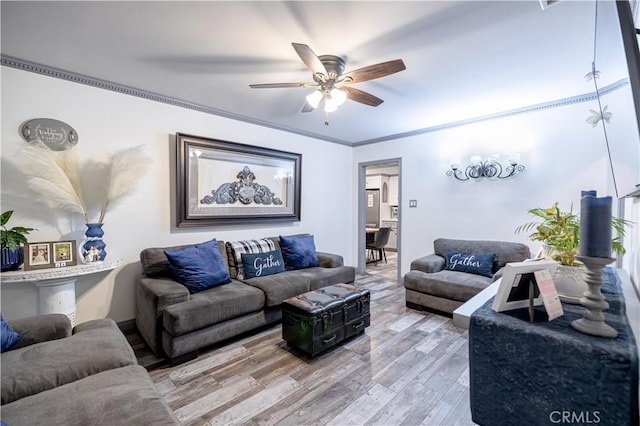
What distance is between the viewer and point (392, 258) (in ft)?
23.0

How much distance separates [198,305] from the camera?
7.77ft

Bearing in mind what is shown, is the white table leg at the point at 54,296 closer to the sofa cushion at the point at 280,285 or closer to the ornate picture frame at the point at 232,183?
the ornate picture frame at the point at 232,183

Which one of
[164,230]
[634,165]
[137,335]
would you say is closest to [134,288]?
[137,335]

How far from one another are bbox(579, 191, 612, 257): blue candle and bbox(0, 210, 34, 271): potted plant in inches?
129

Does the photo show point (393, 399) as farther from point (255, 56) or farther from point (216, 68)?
point (216, 68)

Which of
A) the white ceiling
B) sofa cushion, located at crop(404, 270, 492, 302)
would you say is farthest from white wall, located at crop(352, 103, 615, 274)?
sofa cushion, located at crop(404, 270, 492, 302)

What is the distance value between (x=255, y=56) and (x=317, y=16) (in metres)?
0.70

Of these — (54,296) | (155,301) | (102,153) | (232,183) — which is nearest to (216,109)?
(232,183)

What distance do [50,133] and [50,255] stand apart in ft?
3.63

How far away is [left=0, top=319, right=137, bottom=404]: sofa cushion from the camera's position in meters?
1.25

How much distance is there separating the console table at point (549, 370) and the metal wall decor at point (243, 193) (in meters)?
3.19

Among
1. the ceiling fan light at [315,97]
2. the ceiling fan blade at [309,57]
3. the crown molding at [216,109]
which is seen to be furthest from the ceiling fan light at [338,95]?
the crown molding at [216,109]

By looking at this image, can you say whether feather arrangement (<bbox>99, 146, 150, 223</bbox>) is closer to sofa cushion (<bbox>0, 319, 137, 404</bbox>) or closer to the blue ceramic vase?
the blue ceramic vase

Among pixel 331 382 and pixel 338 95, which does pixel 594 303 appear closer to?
pixel 331 382
